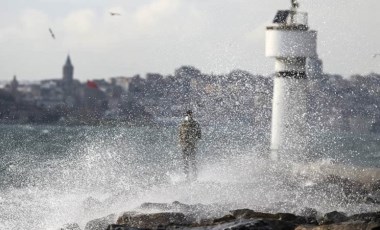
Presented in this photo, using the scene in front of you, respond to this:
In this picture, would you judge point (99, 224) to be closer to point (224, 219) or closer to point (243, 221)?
point (224, 219)

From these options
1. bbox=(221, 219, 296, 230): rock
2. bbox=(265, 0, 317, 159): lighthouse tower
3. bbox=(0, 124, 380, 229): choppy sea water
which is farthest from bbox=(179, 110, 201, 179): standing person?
bbox=(221, 219, 296, 230): rock

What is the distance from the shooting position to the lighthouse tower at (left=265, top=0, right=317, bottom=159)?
71.3ft

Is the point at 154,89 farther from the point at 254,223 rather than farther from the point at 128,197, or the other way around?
the point at 254,223

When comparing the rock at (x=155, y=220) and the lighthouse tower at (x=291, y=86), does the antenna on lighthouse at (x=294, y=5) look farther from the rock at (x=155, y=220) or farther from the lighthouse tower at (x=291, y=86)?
the rock at (x=155, y=220)

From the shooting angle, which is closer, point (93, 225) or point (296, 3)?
point (93, 225)

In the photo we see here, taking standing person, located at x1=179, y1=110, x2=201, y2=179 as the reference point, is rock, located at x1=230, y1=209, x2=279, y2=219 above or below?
below

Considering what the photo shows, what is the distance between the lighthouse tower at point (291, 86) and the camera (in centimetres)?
2172

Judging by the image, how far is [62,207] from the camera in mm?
16469

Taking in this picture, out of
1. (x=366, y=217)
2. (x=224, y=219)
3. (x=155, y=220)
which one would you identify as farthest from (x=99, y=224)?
(x=366, y=217)

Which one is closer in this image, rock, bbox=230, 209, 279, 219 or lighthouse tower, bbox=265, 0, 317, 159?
rock, bbox=230, 209, 279, 219

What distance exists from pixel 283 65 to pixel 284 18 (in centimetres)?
129

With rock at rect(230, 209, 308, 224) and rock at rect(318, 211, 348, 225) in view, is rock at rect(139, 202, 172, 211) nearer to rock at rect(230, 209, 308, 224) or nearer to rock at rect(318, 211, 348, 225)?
rock at rect(230, 209, 308, 224)

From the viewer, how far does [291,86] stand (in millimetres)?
21688

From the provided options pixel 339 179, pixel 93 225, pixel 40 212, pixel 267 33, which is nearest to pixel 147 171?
pixel 267 33
